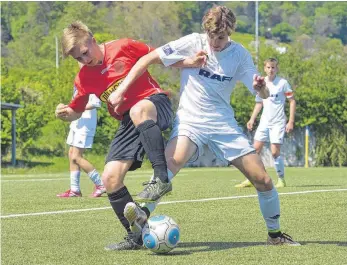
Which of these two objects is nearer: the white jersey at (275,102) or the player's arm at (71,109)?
the player's arm at (71,109)

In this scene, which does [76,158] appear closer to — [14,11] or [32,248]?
[32,248]

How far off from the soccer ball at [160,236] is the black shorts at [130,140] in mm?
611

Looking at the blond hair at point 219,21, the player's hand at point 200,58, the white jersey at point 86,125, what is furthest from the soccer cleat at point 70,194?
the blond hair at point 219,21

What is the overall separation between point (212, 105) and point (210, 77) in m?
0.25

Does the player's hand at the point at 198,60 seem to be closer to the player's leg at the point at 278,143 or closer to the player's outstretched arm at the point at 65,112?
the player's outstretched arm at the point at 65,112

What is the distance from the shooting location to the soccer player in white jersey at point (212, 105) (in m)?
7.52

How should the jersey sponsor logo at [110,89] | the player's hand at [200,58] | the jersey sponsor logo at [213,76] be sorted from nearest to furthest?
1. the player's hand at [200,58]
2. the jersey sponsor logo at [213,76]
3. the jersey sponsor logo at [110,89]

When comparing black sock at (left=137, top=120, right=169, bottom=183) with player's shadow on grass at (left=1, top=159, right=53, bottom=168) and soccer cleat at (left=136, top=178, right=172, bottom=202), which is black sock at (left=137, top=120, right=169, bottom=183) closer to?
soccer cleat at (left=136, top=178, right=172, bottom=202)

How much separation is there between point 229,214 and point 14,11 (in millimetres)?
138881

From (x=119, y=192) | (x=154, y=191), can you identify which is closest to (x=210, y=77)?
(x=154, y=191)

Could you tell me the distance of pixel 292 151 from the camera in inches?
1464

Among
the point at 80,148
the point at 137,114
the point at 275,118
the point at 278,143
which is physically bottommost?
the point at 278,143

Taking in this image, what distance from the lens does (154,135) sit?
7.44 m

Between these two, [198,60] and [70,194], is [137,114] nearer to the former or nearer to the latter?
[198,60]
